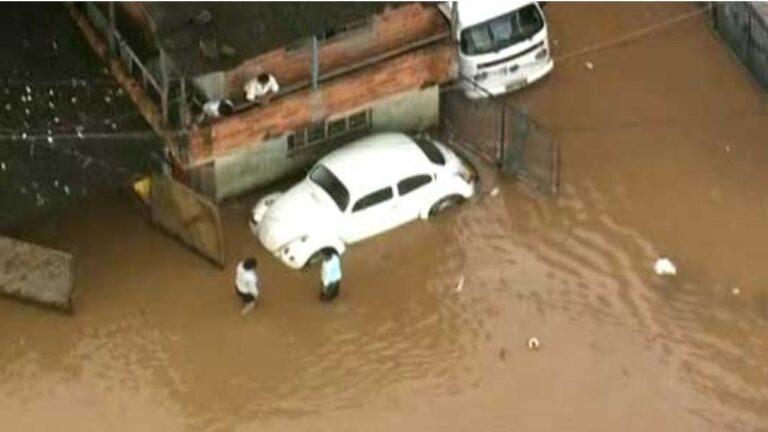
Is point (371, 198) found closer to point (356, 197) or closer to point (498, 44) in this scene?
point (356, 197)

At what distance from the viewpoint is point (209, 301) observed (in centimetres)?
2350

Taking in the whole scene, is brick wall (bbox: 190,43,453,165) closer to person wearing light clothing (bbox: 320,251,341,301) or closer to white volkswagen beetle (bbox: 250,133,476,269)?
white volkswagen beetle (bbox: 250,133,476,269)

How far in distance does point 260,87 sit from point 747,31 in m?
7.85

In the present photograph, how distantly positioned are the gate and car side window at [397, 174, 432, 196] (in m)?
2.52

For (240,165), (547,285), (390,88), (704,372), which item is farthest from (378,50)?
(704,372)

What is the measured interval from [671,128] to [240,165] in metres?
6.45

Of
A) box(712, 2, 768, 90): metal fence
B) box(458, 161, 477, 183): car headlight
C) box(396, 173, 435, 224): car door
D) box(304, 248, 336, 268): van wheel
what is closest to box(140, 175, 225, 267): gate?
box(304, 248, 336, 268): van wheel

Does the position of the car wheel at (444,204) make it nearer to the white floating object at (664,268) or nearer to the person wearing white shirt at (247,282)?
the person wearing white shirt at (247,282)

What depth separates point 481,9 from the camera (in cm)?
2583

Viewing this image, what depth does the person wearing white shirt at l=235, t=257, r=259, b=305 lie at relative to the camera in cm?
2288

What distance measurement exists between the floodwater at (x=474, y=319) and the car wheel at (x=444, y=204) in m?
0.13

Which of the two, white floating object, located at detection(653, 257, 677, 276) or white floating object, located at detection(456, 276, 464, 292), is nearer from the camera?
white floating object, located at detection(456, 276, 464, 292)

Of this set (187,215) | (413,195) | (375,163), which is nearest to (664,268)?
(413,195)

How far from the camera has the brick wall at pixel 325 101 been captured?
23391mm
